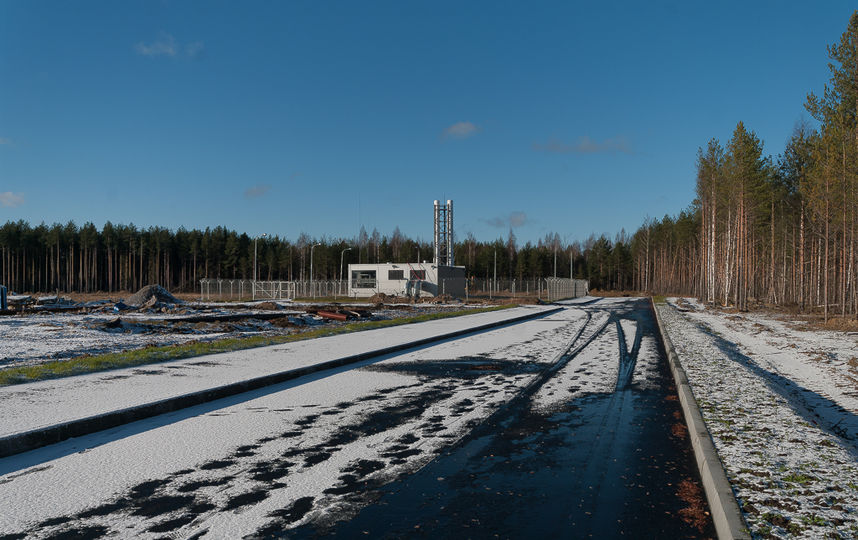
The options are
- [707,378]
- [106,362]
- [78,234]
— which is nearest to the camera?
[707,378]

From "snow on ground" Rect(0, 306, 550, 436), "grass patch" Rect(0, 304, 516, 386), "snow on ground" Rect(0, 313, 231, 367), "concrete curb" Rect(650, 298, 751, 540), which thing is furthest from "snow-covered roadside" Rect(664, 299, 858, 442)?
"snow on ground" Rect(0, 313, 231, 367)

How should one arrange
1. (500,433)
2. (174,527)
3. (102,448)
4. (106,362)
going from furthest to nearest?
(106,362)
(500,433)
(102,448)
(174,527)

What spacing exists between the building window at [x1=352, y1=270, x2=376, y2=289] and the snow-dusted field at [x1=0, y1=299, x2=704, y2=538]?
2262 inches

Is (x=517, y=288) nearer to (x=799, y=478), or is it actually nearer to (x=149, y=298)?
(x=149, y=298)

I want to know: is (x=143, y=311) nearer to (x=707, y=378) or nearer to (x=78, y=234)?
(x=707, y=378)

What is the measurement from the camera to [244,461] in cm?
555

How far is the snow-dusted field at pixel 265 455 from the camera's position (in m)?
4.18

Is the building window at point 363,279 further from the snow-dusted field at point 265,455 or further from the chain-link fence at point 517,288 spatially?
the snow-dusted field at point 265,455

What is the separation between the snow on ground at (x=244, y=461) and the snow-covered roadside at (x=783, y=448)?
9.27ft

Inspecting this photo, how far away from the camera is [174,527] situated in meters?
3.98

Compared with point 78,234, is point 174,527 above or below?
below

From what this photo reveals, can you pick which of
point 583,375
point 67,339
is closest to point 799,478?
point 583,375

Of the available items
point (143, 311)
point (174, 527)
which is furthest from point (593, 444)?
point (143, 311)

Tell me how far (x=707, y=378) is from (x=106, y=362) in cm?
1126
